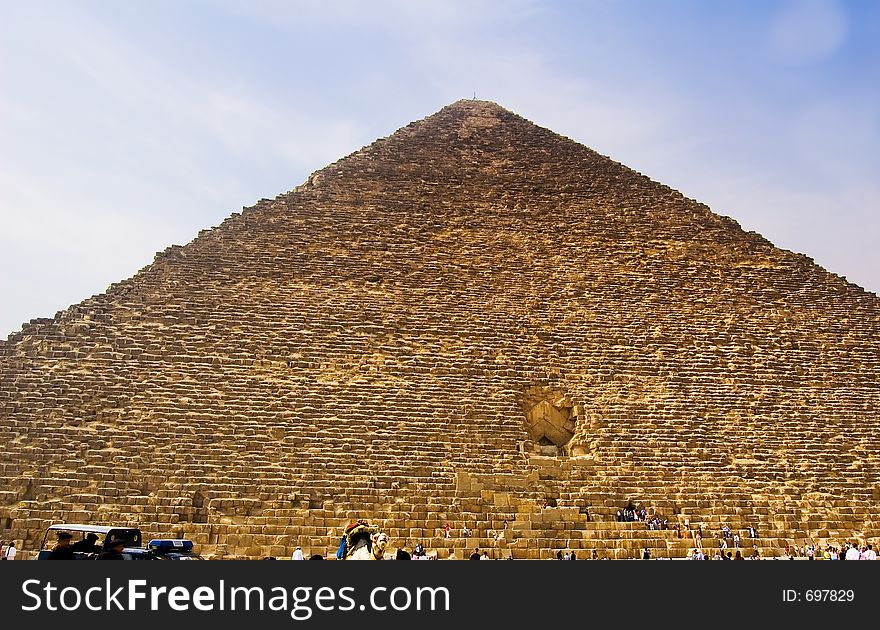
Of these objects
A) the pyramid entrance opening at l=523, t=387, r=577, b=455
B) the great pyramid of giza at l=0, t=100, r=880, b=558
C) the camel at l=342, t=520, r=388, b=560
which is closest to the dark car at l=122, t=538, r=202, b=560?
the great pyramid of giza at l=0, t=100, r=880, b=558

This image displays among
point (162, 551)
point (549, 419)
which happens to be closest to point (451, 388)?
point (549, 419)

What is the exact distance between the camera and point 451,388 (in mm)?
10766

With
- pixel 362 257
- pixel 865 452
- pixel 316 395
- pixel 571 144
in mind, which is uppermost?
pixel 571 144

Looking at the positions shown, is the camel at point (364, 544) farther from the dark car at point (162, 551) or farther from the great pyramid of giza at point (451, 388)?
the great pyramid of giza at point (451, 388)

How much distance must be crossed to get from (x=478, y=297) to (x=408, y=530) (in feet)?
15.3

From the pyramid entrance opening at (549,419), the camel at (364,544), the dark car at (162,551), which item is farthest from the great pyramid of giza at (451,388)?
the camel at (364,544)

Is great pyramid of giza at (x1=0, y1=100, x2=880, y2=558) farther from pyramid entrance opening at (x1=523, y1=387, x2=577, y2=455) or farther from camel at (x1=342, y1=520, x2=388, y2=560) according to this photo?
camel at (x1=342, y1=520, x2=388, y2=560)

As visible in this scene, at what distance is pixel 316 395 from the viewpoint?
1041 centimetres

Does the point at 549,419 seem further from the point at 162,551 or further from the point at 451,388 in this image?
the point at 162,551

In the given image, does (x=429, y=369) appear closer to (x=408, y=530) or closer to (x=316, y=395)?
(x=316, y=395)

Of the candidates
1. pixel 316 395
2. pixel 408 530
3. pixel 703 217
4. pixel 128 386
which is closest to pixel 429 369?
pixel 316 395

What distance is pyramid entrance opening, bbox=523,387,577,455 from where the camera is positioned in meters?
10.6

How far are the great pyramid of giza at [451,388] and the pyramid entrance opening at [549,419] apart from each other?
33 millimetres

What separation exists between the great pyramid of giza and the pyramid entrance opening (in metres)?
0.03
